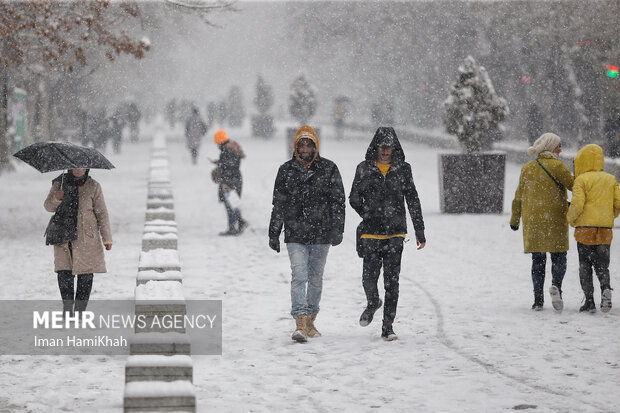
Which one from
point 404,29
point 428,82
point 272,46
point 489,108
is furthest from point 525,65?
point 272,46

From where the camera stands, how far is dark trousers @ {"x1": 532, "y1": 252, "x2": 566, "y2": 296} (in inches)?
370

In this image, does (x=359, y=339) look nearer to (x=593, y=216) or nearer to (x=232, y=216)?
(x=593, y=216)

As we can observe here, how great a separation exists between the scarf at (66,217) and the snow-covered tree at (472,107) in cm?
1041

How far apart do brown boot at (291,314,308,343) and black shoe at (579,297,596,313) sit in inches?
103

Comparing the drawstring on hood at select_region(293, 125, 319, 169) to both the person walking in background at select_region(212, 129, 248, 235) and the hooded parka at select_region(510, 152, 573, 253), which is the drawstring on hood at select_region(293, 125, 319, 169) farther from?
the person walking in background at select_region(212, 129, 248, 235)

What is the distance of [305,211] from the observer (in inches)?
329

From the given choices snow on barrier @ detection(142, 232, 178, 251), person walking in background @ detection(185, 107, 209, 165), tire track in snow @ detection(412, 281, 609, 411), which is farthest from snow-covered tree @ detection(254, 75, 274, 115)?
tire track in snow @ detection(412, 281, 609, 411)

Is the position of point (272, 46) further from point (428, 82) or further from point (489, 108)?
point (489, 108)

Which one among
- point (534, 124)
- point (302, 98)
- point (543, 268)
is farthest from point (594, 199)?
point (302, 98)

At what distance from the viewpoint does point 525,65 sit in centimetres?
4259

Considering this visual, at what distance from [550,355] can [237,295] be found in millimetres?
3764

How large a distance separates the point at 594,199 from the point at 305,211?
8.69ft

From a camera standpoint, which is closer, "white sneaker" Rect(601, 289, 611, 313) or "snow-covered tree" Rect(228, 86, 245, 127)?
"white sneaker" Rect(601, 289, 611, 313)

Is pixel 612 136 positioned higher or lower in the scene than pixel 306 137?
higher
